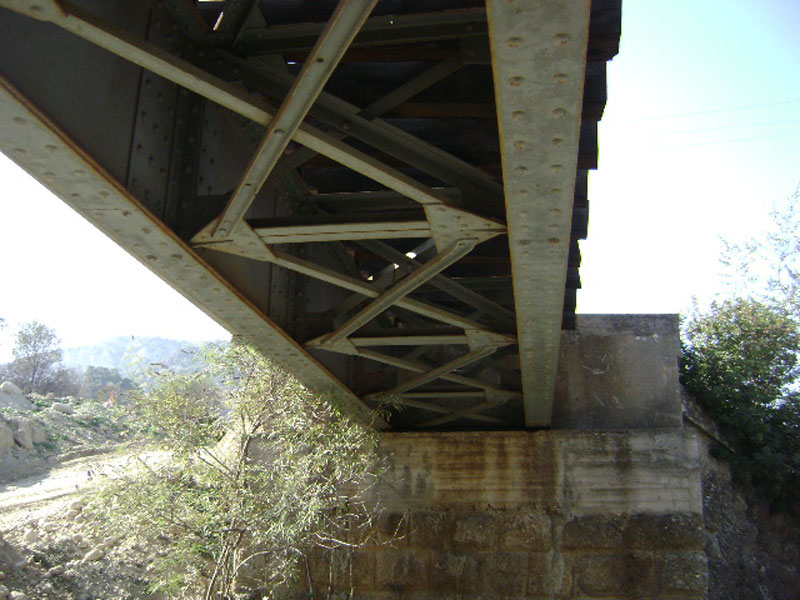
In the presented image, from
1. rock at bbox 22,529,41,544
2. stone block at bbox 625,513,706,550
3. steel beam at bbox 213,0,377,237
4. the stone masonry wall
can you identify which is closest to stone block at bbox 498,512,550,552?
the stone masonry wall

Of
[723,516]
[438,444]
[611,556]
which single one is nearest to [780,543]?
[723,516]

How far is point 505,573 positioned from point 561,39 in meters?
9.50

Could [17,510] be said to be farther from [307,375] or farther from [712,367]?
[712,367]

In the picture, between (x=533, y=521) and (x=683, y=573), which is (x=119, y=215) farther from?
(x=683, y=573)

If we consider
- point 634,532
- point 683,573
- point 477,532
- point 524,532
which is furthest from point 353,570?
Answer: point 683,573

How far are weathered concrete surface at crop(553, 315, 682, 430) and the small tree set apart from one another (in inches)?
1723

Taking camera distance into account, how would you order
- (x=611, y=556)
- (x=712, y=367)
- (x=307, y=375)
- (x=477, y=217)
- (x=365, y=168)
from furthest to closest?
(x=712, y=367), (x=611, y=556), (x=307, y=375), (x=477, y=217), (x=365, y=168)

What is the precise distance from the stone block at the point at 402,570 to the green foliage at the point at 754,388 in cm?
1071

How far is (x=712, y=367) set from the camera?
20.3m

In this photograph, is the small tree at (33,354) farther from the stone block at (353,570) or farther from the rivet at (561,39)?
the rivet at (561,39)

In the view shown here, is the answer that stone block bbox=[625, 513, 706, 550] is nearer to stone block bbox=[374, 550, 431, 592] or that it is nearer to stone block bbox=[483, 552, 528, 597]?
stone block bbox=[483, 552, 528, 597]

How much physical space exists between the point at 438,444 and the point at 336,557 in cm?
231

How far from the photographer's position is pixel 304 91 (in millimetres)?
3777

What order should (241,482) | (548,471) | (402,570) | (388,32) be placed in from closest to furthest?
(388,32) < (241,482) < (548,471) < (402,570)
